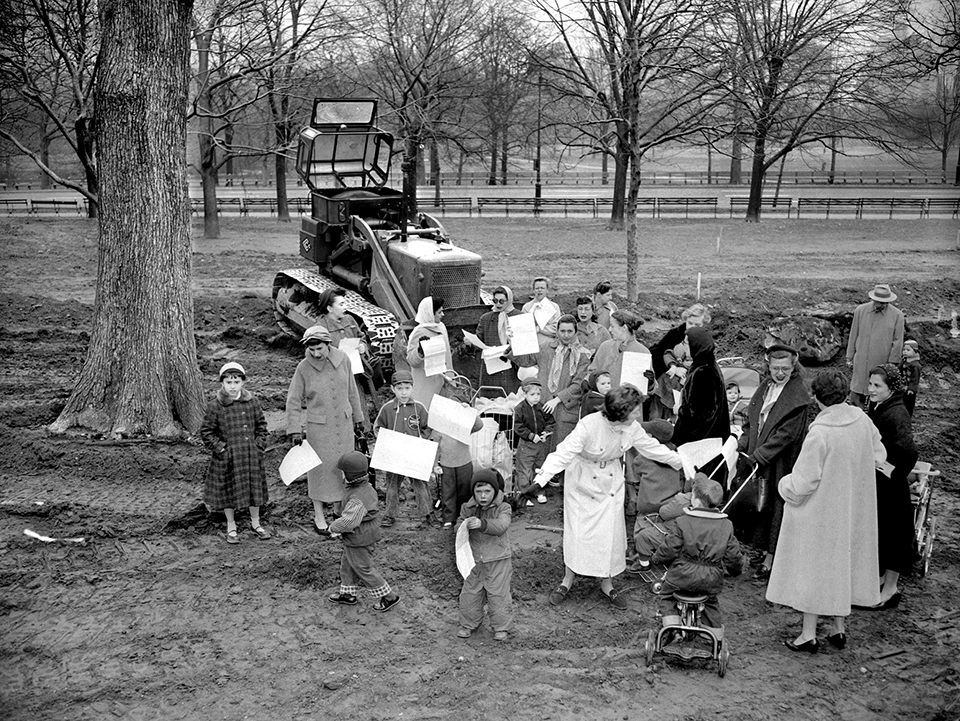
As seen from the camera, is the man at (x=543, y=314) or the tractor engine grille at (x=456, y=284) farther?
the tractor engine grille at (x=456, y=284)

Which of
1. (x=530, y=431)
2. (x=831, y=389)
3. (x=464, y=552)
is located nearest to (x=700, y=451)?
(x=831, y=389)

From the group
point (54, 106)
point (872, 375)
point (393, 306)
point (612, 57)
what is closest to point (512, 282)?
point (612, 57)

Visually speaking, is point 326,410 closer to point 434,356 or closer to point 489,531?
point 434,356

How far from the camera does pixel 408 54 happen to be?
3159 cm

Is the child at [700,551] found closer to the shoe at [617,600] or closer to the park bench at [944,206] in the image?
the shoe at [617,600]

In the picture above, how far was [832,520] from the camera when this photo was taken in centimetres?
567

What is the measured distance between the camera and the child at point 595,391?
7277 mm

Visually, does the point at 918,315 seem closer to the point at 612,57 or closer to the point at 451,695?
the point at 612,57

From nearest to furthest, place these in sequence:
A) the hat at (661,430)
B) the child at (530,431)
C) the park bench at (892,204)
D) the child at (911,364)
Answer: the hat at (661,430) → the child at (530,431) → the child at (911,364) → the park bench at (892,204)

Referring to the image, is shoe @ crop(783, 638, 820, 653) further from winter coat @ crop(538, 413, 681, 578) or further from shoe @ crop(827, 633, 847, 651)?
winter coat @ crop(538, 413, 681, 578)

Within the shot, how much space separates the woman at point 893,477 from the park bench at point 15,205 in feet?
111

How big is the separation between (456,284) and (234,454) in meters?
5.30

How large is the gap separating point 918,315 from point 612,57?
23.5ft

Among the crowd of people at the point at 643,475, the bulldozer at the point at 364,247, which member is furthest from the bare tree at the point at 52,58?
the crowd of people at the point at 643,475
